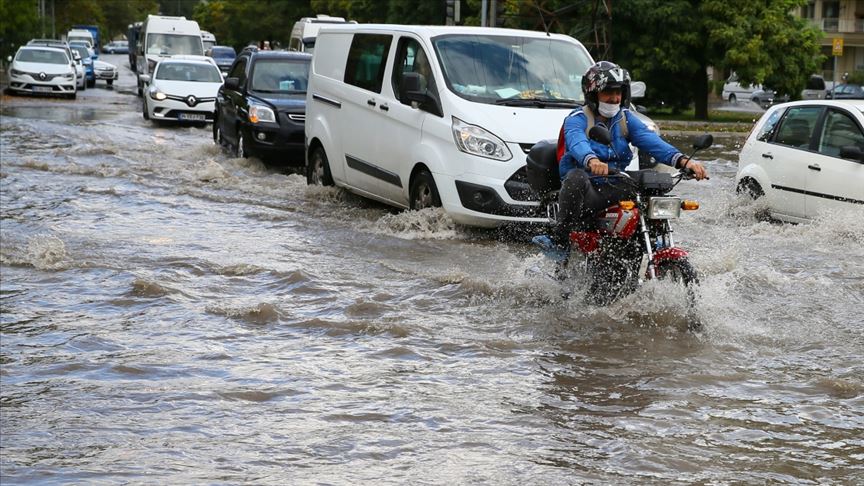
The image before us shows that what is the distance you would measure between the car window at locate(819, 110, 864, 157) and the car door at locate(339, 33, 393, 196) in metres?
4.36

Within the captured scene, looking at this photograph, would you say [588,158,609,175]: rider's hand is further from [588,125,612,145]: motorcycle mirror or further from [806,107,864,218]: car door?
[806,107,864,218]: car door

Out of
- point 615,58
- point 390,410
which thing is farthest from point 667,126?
point 390,410

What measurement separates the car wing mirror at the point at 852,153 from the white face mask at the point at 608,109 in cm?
516

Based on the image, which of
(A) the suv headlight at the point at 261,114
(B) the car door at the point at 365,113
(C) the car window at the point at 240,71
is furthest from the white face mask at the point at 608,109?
(C) the car window at the point at 240,71

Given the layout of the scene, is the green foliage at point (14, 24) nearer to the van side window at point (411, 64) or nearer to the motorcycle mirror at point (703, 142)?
the van side window at point (411, 64)

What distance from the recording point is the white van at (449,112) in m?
11.3

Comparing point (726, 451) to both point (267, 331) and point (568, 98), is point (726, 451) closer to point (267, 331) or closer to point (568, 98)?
point (267, 331)

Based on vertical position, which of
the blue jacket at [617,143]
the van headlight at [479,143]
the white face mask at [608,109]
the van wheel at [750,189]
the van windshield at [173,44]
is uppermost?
the van windshield at [173,44]

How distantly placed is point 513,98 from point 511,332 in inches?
172

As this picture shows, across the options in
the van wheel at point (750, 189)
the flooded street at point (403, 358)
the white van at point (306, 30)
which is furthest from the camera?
the white van at point (306, 30)

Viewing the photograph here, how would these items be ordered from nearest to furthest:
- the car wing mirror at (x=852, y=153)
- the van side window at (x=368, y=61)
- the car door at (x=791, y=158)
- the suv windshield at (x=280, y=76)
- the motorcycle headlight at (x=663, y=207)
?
the motorcycle headlight at (x=663, y=207)
the car wing mirror at (x=852, y=153)
the car door at (x=791, y=158)
the van side window at (x=368, y=61)
the suv windshield at (x=280, y=76)

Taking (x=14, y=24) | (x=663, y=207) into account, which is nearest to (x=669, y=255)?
(x=663, y=207)

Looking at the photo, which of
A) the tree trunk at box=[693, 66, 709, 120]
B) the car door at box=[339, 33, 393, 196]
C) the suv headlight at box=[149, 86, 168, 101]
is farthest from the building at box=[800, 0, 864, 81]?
the car door at box=[339, 33, 393, 196]

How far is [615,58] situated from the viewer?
42.2 metres
